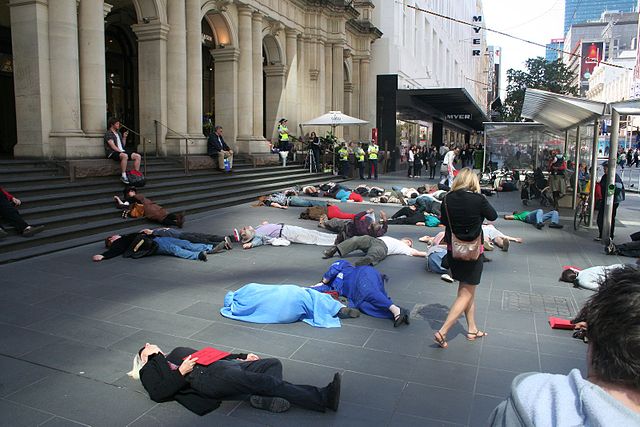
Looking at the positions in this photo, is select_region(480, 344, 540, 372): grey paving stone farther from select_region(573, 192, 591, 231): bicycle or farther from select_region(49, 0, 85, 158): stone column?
select_region(49, 0, 85, 158): stone column

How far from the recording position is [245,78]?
20422mm

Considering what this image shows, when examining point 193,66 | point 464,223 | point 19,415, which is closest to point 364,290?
point 464,223

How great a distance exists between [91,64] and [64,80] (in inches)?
44.0

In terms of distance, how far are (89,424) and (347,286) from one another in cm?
353

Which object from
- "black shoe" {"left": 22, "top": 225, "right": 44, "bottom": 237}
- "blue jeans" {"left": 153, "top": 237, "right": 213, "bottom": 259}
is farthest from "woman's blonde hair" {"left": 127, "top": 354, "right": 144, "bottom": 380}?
"black shoe" {"left": 22, "top": 225, "right": 44, "bottom": 237}

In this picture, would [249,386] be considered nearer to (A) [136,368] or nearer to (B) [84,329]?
(A) [136,368]

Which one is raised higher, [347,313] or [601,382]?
[601,382]

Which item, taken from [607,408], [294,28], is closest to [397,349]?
[607,408]

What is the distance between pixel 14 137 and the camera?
1772cm

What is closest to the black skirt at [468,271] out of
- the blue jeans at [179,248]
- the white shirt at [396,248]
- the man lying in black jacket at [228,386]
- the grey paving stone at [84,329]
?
the man lying in black jacket at [228,386]

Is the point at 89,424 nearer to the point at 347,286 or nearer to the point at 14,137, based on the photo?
the point at 347,286

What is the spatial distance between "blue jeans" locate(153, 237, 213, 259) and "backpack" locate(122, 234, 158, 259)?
103 mm

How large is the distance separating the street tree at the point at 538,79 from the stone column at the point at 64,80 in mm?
45303

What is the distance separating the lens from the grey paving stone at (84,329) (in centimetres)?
519
